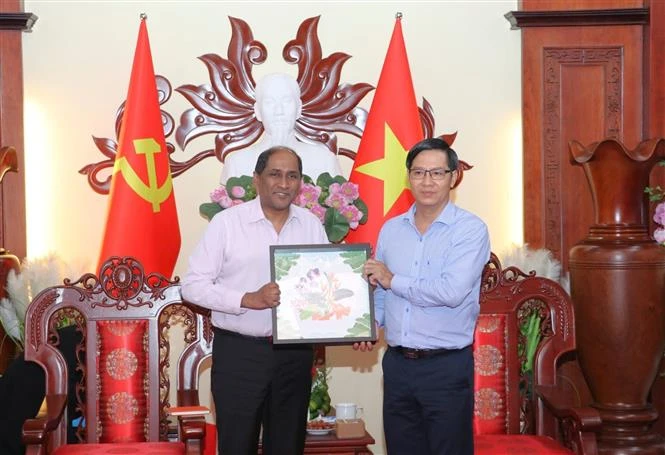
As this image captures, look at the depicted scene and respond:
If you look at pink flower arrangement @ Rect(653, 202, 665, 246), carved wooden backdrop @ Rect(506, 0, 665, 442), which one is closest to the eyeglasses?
pink flower arrangement @ Rect(653, 202, 665, 246)

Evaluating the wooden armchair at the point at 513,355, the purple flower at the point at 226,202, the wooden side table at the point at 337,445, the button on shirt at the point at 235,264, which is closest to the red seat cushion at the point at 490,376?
the wooden armchair at the point at 513,355

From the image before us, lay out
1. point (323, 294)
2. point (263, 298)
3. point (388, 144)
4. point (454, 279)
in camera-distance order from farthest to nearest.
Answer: point (388, 144) < point (323, 294) < point (263, 298) < point (454, 279)

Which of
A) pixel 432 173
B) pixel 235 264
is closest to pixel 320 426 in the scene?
pixel 235 264

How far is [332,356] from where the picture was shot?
4492 mm

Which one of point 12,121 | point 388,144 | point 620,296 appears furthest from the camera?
point 12,121

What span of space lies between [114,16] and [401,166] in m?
1.51

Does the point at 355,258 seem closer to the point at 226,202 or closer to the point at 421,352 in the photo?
the point at 421,352

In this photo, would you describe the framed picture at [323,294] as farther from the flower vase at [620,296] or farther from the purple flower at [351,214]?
the flower vase at [620,296]

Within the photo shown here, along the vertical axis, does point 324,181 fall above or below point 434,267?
above

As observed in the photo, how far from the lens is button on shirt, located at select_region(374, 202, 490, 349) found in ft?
8.49

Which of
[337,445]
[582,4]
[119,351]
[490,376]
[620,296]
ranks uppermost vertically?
[582,4]

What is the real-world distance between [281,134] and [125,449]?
1577 millimetres

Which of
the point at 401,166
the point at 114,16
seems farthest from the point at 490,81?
the point at 114,16

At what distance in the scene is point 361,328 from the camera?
2.79 m
